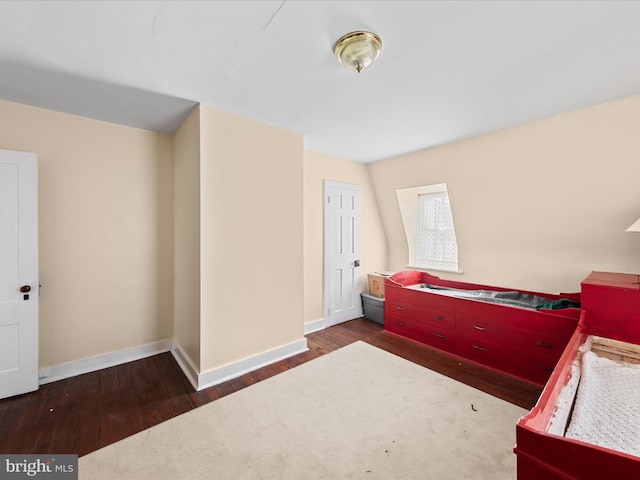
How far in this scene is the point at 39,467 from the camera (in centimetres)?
158

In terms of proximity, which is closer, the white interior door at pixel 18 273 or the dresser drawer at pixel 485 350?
the white interior door at pixel 18 273

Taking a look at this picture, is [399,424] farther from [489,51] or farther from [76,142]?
[76,142]

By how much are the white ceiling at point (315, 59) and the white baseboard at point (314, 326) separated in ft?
8.34

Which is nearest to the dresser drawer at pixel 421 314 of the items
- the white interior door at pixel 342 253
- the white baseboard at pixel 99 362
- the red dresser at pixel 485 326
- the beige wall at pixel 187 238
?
the red dresser at pixel 485 326

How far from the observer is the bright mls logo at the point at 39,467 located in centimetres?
152

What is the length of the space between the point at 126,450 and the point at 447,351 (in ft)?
9.84

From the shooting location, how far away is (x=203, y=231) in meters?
2.36

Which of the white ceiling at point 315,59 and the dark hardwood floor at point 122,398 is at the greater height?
the white ceiling at point 315,59

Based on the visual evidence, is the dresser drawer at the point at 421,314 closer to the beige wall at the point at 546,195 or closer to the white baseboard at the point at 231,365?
the beige wall at the point at 546,195

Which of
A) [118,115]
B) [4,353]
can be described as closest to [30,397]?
[4,353]

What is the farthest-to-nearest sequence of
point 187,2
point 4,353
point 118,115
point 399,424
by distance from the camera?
point 118,115, point 4,353, point 399,424, point 187,2

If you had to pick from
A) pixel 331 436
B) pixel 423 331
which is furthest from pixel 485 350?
pixel 331 436

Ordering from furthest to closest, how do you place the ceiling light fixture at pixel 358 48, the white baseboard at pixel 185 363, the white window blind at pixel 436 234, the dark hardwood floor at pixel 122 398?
the white window blind at pixel 436 234 < the white baseboard at pixel 185 363 < the dark hardwood floor at pixel 122 398 < the ceiling light fixture at pixel 358 48

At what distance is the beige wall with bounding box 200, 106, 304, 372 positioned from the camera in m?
2.40
